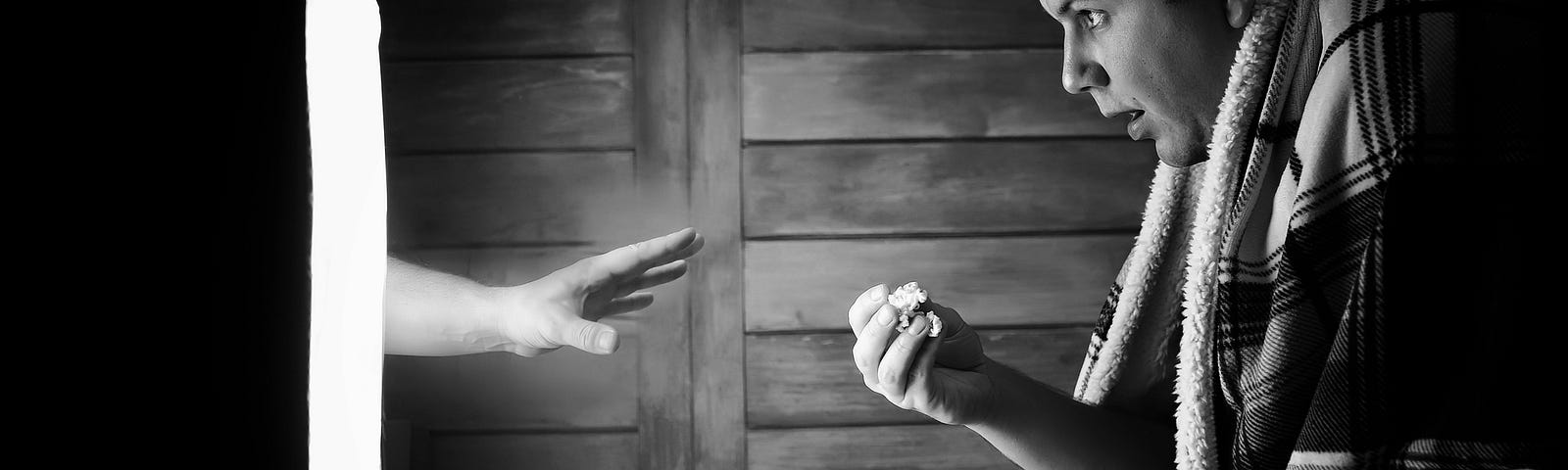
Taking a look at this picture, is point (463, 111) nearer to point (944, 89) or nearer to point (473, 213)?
point (473, 213)

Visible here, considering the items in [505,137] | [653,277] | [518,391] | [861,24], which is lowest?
[518,391]

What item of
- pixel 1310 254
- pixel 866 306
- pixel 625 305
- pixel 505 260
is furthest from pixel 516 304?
pixel 1310 254

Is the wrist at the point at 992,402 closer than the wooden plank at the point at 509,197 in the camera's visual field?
Yes

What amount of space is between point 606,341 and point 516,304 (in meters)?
0.23

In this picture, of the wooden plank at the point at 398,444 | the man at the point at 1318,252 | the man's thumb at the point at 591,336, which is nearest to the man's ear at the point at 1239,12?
the man at the point at 1318,252

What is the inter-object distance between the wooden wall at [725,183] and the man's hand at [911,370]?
1.04m

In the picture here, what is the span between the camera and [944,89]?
75.2 inches

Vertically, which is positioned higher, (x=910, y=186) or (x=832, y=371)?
(x=910, y=186)

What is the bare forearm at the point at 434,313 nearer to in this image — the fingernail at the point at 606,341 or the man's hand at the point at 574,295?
the man's hand at the point at 574,295

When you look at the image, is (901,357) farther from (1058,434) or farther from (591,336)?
(591,336)

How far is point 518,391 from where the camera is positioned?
1936mm

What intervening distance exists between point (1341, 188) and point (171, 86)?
1.97 ft

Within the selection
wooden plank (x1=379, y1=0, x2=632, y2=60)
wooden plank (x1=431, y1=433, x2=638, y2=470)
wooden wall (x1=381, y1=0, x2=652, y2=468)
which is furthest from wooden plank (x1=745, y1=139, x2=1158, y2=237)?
wooden plank (x1=431, y1=433, x2=638, y2=470)

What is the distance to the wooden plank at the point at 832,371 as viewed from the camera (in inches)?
76.3
